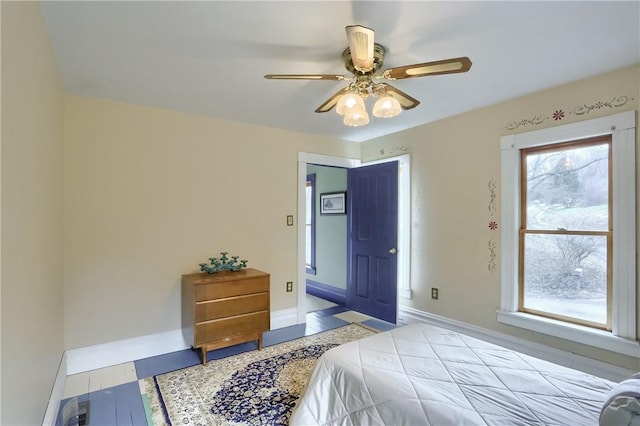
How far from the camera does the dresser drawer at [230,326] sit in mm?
2734

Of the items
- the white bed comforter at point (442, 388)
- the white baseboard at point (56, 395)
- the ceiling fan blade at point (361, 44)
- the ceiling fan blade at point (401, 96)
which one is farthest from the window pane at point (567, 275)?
the white baseboard at point (56, 395)

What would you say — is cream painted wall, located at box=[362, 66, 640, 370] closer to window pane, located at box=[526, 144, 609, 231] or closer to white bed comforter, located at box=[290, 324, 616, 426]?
window pane, located at box=[526, 144, 609, 231]

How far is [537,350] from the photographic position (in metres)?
2.73

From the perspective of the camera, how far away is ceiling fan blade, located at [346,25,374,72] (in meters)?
1.49

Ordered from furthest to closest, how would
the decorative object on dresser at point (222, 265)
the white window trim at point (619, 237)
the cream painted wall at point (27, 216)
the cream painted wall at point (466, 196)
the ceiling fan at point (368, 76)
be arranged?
the decorative object on dresser at point (222, 265), the cream painted wall at point (466, 196), the white window trim at point (619, 237), the ceiling fan at point (368, 76), the cream painted wall at point (27, 216)

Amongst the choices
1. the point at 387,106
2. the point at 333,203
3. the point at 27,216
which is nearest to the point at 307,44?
the point at 387,106

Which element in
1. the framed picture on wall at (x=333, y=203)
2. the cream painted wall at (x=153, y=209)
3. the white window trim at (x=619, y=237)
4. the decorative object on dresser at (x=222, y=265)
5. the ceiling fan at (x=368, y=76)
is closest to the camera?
the ceiling fan at (x=368, y=76)

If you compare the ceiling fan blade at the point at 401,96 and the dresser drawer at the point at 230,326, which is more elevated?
the ceiling fan blade at the point at 401,96

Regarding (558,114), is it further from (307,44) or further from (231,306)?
(231,306)

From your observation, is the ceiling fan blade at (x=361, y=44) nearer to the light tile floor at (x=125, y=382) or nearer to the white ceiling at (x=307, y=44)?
the white ceiling at (x=307, y=44)

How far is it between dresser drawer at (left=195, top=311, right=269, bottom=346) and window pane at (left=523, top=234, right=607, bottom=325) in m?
2.52

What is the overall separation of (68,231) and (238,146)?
177 centimetres

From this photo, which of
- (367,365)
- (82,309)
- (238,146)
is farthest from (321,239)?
(367,365)

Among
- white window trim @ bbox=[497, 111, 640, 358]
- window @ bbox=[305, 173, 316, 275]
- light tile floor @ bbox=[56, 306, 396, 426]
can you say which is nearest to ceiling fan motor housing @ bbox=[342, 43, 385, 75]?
white window trim @ bbox=[497, 111, 640, 358]
